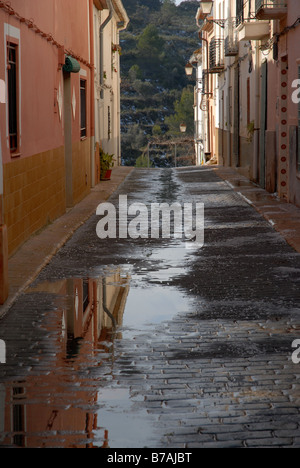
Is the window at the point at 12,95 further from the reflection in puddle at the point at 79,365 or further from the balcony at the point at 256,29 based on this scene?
the balcony at the point at 256,29

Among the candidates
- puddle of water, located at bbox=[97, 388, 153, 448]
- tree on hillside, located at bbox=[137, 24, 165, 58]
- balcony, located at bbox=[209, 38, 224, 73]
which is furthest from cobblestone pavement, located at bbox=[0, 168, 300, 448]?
tree on hillside, located at bbox=[137, 24, 165, 58]

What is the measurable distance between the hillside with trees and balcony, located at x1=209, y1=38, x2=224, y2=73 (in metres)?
38.1

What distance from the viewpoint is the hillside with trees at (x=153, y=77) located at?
269 ft

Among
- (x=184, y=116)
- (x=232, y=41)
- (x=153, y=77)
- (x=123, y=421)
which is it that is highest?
(x=153, y=77)

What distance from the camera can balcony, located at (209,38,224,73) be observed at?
35.5 meters

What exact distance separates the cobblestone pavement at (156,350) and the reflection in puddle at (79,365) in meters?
0.01

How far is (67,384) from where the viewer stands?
5469mm

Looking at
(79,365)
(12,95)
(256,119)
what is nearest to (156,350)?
(79,365)

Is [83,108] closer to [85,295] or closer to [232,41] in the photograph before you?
[232,41]

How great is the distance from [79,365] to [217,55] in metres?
32.2

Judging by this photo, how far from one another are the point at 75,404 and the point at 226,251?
617cm

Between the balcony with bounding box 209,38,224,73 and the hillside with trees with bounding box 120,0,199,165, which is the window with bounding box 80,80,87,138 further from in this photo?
the hillside with trees with bounding box 120,0,199,165

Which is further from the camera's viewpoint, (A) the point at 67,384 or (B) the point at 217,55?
(B) the point at 217,55

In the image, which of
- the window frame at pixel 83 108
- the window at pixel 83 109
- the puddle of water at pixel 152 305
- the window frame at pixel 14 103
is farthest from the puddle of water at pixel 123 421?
the window at pixel 83 109
